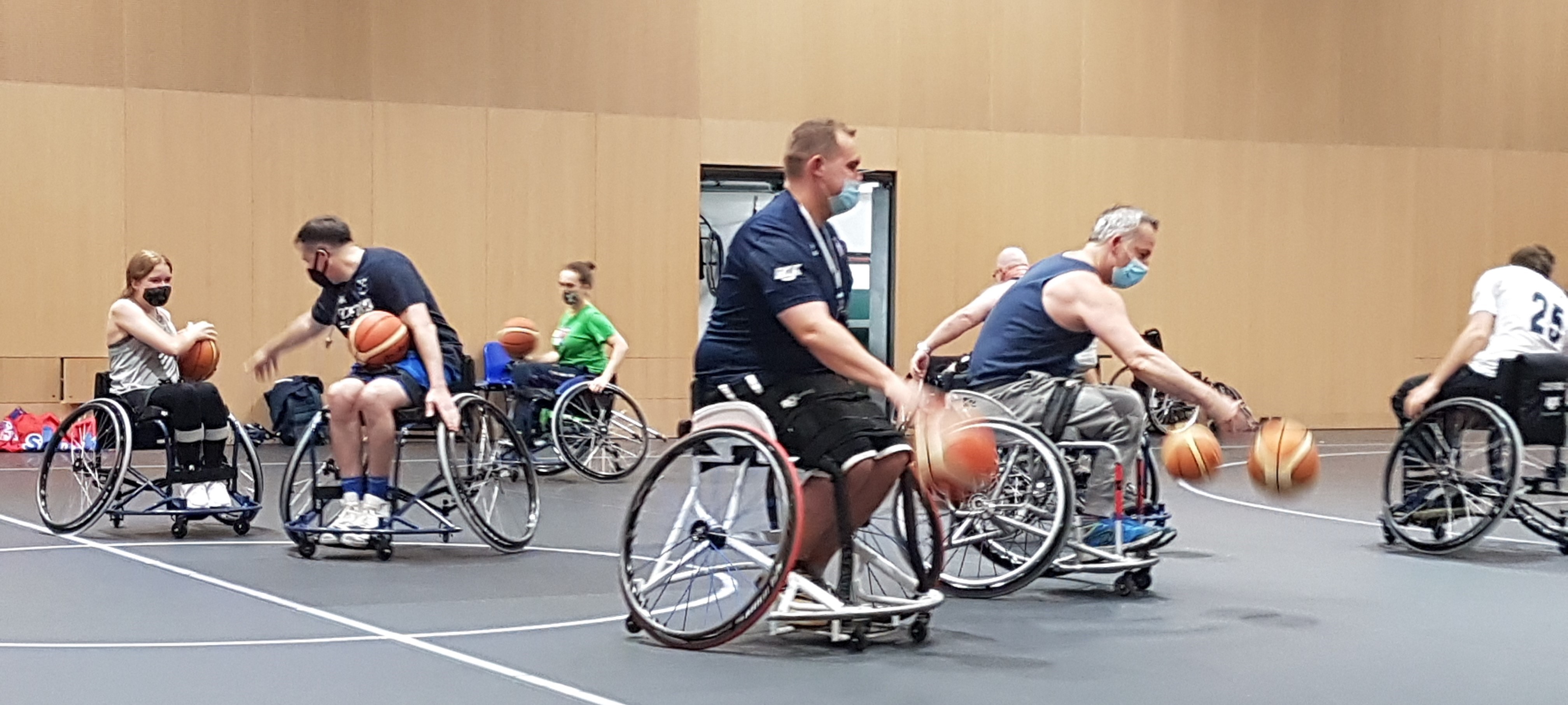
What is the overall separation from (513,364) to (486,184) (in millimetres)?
3082

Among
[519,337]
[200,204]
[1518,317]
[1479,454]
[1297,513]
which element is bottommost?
[1297,513]

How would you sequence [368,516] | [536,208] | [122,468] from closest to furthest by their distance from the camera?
[368,516], [122,468], [536,208]

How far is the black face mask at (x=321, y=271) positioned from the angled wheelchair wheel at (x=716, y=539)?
1739mm

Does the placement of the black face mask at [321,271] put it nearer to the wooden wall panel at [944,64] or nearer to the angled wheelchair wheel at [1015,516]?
the angled wheelchair wheel at [1015,516]

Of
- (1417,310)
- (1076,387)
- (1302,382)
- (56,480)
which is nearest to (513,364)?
(56,480)

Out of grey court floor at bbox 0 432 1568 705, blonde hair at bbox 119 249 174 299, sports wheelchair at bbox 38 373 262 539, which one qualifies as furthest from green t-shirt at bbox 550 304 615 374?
grey court floor at bbox 0 432 1568 705

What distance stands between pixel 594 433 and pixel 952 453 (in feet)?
19.3

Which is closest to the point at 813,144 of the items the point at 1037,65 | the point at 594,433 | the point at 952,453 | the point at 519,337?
the point at 952,453

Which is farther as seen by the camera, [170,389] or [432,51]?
[432,51]

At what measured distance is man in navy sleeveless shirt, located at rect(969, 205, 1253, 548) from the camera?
5.29m

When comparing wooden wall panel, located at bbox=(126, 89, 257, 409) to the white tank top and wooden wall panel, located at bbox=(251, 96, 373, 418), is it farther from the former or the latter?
the white tank top

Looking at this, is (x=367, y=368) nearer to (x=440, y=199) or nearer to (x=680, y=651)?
(x=680, y=651)

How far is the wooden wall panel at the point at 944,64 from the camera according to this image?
14.1 m

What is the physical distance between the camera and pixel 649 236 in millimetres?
13508
